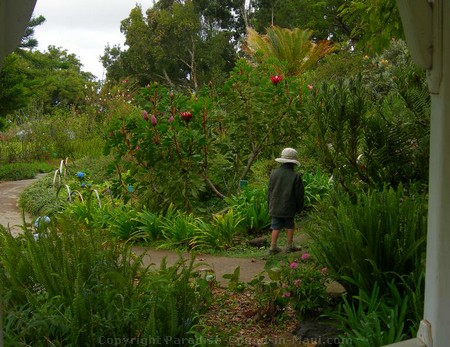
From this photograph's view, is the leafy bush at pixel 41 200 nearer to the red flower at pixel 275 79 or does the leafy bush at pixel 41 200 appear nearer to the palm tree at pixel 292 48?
the red flower at pixel 275 79

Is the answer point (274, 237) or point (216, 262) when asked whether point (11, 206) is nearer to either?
point (216, 262)

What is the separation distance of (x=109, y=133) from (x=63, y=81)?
3973 cm

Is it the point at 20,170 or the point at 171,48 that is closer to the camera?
the point at 20,170

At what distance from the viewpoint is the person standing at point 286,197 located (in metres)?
6.86

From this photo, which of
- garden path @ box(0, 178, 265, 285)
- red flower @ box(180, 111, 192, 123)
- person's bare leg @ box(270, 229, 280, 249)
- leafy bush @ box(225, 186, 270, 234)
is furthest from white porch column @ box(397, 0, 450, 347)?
red flower @ box(180, 111, 192, 123)

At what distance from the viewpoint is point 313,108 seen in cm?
630

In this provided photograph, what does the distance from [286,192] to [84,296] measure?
142 inches

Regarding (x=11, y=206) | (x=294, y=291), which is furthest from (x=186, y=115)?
(x=11, y=206)

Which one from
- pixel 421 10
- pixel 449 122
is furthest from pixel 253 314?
pixel 421 10

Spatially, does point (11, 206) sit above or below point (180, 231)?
below

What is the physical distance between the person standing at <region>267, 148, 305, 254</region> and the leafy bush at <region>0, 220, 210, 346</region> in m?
2.42

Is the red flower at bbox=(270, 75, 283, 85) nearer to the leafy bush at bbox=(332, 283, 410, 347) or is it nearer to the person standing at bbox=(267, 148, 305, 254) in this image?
the person standing at bbox=(267, 148, 305, 254)

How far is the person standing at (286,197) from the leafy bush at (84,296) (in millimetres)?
2422

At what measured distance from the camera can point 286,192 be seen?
6.87m
